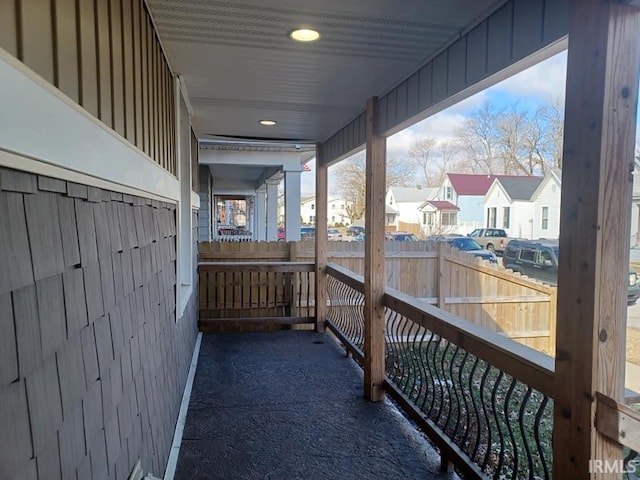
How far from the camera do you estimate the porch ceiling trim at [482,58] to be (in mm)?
1700

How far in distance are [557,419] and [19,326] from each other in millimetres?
1639

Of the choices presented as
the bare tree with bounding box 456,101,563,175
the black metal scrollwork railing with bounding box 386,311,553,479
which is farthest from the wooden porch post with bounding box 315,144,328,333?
the bare tree with bounding box 456,101,563,175

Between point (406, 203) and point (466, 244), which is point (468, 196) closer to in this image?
point (466, 244)

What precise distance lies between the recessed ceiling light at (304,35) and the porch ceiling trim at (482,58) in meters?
0.74

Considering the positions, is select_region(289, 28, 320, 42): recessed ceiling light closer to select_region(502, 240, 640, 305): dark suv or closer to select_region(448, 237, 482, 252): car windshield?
select_region(502, 240, 640, 305): dark suv

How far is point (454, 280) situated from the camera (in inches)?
255

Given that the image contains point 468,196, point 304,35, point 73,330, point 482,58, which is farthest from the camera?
point 468,196

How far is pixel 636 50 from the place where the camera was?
4.40 ft

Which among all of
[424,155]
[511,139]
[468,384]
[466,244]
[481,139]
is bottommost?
[468,384]

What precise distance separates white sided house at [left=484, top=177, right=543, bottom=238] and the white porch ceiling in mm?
3033

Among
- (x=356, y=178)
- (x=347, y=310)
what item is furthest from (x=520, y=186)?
(x=356, y=178)

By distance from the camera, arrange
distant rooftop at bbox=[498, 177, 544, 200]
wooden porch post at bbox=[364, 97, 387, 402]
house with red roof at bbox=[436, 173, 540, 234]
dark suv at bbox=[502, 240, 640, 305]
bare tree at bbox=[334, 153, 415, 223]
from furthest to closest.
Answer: bare tree at bbox=[334, 153, 415, 223], house with red roof at bbox=[436, 173, 540, 234], distant rooftop at bbox=[498, 177, 544, 200], dark suv at bbox=[502, 240, 640, 305], wooden porch post at bbox=[364, 97, 387, 402]

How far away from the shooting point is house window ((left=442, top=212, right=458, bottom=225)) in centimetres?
1113

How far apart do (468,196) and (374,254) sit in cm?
767
